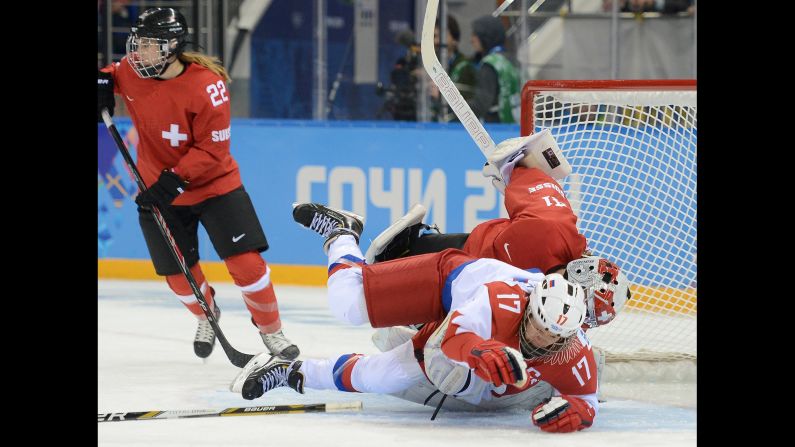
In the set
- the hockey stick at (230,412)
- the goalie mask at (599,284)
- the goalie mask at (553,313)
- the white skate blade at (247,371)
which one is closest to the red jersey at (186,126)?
the white skate blade at (247,371)

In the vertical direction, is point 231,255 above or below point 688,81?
below

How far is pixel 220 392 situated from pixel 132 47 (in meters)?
1.27

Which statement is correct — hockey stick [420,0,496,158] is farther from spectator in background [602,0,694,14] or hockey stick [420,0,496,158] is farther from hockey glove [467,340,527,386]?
spectator in background [602,0,694,14]

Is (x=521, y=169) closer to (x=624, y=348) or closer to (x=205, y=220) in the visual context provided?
(x=624, y=348)

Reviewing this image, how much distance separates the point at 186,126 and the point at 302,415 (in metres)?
1.34

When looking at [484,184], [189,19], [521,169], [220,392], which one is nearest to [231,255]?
[220,392]

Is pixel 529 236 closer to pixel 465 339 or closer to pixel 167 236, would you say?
pixel 465 339

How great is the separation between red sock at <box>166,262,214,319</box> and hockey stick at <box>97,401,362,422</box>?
101cm

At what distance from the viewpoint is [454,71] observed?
24.1 ft

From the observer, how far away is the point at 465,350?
352 cm

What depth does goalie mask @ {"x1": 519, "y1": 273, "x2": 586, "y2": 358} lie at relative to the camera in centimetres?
348

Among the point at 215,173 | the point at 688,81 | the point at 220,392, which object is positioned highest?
the point at 688,81

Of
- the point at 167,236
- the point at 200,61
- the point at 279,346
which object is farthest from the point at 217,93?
the point at 279,346
